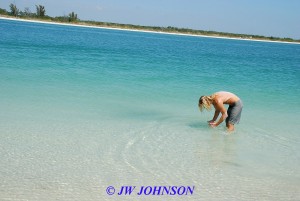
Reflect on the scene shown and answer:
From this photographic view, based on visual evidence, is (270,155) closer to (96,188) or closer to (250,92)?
(96,188)

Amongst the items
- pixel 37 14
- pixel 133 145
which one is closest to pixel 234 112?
pixel 133 145

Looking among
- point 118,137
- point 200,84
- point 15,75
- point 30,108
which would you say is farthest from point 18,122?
point 200,84

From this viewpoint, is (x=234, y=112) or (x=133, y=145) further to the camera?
(x=234, y=112)

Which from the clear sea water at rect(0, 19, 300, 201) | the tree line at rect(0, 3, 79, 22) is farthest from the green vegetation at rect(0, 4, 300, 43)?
the clear sea water at rect(0, 19, 300, 201)

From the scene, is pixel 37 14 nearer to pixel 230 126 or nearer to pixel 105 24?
pixel 105 24

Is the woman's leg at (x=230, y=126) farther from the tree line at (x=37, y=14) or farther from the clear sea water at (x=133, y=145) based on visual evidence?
the tree line at (x=37, y=14)

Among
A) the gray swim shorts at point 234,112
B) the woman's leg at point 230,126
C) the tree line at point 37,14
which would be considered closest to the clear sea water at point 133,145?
the woman's leg at point 230,126

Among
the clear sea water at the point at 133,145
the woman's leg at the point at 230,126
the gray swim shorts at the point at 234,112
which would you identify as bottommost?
the clear sea water at the point at 133,145

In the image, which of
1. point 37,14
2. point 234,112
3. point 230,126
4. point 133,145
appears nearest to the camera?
point 133,145

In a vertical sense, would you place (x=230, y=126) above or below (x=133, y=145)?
above

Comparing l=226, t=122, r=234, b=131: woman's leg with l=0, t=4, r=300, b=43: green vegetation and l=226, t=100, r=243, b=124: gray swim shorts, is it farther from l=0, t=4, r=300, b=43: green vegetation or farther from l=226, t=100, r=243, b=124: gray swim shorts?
l=0, t=4, r=300, b=43: green vegetation

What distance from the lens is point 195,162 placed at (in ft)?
18.7

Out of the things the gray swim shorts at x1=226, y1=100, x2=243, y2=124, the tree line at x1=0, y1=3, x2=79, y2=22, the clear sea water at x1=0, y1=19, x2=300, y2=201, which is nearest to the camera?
the clear sea water at x1=0, y1=19, x2=300, y2=201

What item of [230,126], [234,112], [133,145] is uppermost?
[234,112]
